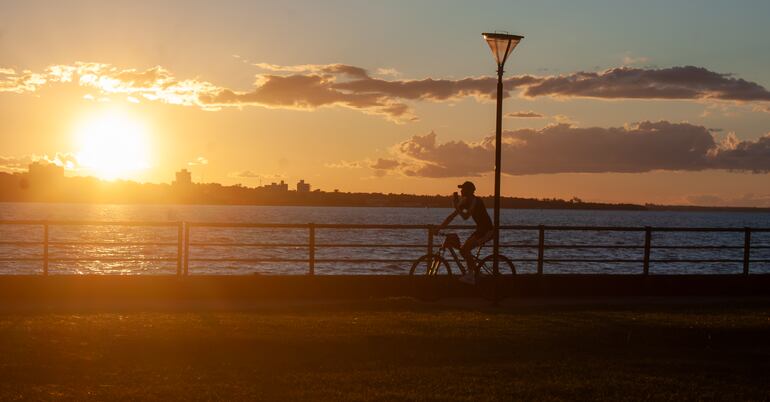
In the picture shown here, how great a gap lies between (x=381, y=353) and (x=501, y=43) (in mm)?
7915

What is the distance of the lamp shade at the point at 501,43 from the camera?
1833 centimetres

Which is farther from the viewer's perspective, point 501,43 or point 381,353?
point 501,43

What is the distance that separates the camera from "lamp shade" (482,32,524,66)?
18.3m

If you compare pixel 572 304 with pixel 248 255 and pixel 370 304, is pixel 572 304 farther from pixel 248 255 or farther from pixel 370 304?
pixel 248 255

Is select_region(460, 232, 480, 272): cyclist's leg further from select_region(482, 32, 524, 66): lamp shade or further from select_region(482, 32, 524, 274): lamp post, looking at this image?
select_region(482, 32, 524, 66): lamp shade

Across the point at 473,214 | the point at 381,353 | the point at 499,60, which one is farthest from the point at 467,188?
the point at 381,353

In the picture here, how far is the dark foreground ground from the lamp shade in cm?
463

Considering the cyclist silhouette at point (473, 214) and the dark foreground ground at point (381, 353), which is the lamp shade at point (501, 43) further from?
the dark foreground ground at point (381, 353)

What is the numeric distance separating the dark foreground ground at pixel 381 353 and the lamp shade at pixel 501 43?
4.63m

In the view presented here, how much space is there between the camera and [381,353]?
1235cm

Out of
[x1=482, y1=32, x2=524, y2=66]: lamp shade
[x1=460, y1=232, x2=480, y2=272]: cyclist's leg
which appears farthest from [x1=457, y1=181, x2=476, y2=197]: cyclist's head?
[x1=482, y1=32, x2=524, y2=66]: lamp shade

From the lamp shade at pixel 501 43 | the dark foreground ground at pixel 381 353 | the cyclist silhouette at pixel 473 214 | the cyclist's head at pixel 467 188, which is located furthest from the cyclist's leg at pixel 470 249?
the lamp shade at pixel 501 43

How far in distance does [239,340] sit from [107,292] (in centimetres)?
703

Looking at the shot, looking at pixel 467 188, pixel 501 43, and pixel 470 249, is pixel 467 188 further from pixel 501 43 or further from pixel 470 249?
pixel 501 43
